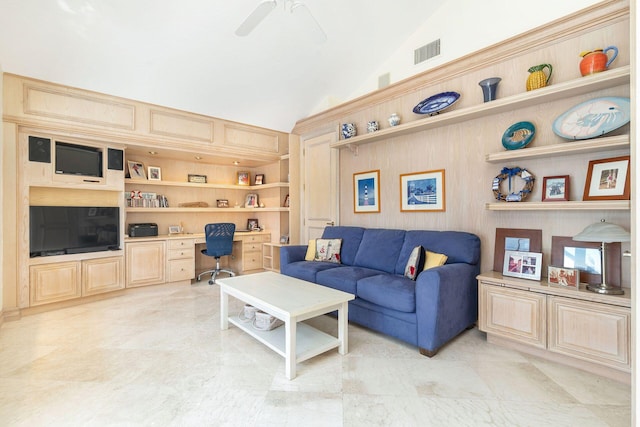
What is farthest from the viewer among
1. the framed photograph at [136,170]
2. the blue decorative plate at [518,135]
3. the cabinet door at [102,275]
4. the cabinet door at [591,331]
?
the framed photograph at [136,170]

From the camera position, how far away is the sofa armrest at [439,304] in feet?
7.64

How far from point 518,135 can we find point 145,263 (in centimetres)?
464

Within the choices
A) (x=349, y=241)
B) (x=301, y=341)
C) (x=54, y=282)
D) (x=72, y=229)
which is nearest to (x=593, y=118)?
(x=349, y=241)

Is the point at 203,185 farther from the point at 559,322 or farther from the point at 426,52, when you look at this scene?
the point at 559,322

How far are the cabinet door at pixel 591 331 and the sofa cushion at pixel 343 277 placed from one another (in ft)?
4.91

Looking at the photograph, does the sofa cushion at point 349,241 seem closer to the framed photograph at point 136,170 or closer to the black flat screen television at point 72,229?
the black flat screen television at point 72,229

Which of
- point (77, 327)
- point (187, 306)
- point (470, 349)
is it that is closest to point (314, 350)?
point (470, 349)

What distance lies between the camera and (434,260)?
2.83m

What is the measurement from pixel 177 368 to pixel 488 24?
406 cm

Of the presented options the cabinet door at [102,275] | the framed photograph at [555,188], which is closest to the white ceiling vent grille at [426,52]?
the framed photograph at [555,188]

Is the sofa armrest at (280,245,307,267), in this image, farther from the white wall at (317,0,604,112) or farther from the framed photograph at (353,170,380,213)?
the white wall at (317,0,604,112)

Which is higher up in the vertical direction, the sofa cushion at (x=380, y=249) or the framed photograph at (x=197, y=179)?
the framed photograph at (x=197, y=179)

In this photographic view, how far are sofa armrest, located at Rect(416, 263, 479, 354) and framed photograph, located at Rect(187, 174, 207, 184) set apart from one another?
4223 mm

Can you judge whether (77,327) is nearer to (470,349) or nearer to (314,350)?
(314,350)
